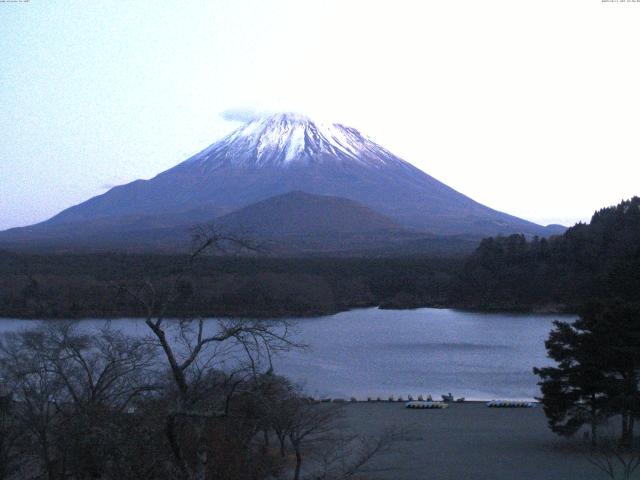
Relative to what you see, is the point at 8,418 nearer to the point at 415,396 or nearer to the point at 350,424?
the point at 350,424

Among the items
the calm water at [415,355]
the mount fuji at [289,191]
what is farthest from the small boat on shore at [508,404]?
the mount fuji at [289,191]

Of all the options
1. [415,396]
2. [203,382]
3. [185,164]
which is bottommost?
[415,396]

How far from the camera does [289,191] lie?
66250 mm

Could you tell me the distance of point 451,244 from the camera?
4947cm

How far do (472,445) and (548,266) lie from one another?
21.9 meters

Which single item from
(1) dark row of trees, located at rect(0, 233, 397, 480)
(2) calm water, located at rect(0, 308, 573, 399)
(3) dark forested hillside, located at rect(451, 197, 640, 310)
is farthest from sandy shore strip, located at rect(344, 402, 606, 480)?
(3) dark forested hillside, located at rect(451, 197, 640, 310)

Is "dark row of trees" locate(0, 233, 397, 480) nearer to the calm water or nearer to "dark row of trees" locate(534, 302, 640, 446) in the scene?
the calm water

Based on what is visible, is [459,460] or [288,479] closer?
[288,479]

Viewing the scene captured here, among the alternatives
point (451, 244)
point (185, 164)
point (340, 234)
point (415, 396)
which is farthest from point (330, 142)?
point (415, 396)

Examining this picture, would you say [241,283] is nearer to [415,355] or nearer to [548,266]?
[415,355]

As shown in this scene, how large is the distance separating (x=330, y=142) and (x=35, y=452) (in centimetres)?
6797

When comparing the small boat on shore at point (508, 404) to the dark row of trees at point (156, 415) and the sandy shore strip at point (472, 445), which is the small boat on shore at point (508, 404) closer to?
the sandy shore strip at point (472, 445)

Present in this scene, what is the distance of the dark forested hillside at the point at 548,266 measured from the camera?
2912 centimetres

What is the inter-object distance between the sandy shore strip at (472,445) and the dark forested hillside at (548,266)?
57.0ft
